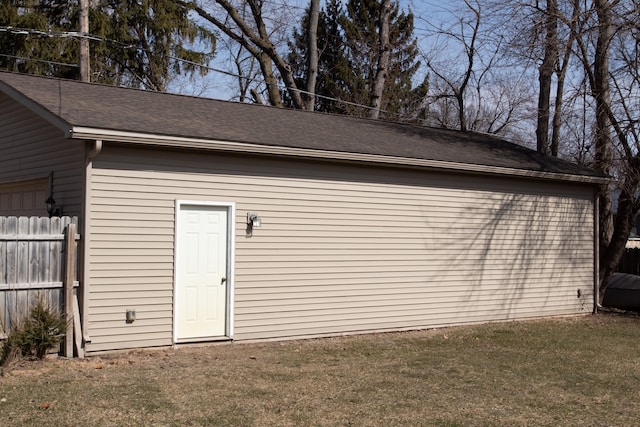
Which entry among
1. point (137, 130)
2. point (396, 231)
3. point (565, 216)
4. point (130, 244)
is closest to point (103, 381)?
point (130, 244)

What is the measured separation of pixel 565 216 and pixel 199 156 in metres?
7.99

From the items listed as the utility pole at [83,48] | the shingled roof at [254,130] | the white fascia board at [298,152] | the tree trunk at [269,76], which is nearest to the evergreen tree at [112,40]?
the tree trunk at [269,76]

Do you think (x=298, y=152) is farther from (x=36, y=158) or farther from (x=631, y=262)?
(x=631, y=262)

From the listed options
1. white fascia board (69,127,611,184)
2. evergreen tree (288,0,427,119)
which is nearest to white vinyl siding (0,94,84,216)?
white fascia board (69,127,611,184)

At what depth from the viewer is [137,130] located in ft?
30.2

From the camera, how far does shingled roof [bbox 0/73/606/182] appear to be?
9449mm

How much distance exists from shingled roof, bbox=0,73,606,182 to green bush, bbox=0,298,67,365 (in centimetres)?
211

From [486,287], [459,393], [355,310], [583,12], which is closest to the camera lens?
[459,393]

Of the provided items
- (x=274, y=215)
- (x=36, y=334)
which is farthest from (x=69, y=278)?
(x=274, y=215)

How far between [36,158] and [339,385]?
5.59 m

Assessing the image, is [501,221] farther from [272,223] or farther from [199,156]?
[199,156]

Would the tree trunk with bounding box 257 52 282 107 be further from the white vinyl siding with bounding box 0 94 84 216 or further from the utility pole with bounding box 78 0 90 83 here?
the white vinyl siding with bounding box 0 94 84 216

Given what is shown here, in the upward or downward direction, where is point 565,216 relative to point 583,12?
downward

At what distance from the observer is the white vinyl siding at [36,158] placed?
949 cm
